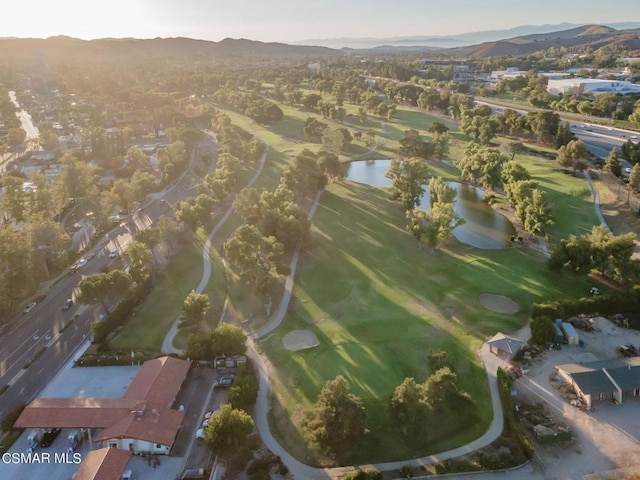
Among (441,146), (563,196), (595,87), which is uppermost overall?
(595,87)

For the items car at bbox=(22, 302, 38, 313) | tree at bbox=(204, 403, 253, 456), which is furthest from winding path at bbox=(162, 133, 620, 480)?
car at bbox=(22, 302, 38, 313)

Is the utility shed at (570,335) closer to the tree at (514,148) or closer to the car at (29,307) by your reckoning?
the car at (29,307)

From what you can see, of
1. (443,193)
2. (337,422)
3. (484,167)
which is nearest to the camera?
(337,422)

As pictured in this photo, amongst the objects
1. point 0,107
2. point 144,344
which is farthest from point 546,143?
point 0,107

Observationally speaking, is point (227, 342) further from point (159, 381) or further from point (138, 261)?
point (138, 261)

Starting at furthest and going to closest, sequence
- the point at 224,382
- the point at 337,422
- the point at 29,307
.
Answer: the point at 29,307, the point at 224,382, the point at 337,422

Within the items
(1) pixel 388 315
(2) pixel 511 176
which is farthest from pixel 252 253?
(2) pixel 511 176
